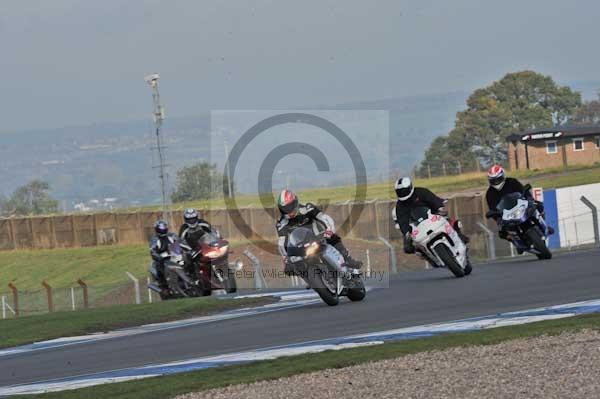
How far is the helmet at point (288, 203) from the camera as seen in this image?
18.0 meters

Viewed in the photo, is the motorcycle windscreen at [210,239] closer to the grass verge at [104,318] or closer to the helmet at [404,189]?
the grass verge at [104,318]

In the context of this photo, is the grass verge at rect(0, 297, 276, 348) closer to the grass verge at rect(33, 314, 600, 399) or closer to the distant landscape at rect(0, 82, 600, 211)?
the grass verge at rect(33, 314, 600, 399)

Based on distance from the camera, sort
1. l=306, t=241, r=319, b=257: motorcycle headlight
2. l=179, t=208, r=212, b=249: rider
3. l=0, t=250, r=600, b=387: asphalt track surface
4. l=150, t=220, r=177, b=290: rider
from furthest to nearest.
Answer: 1. l=150, t=220, r=177, b=290: rider
2. l=179, t=208, r=212, b=249: rider
3. l=306, t=241, r=319, b=257: motorcycle headlight
4. l=0, t=250, r=600, b=387: asphalt track surface

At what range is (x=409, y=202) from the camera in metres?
21.2

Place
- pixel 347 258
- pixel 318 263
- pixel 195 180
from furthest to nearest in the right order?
pixel 195 180 < pixel 347 258 < pixel 318 263

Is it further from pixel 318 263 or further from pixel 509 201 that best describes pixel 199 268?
pixel 318 263

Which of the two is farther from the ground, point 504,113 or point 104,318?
point 504,113

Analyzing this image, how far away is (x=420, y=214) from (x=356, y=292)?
8.30 ft

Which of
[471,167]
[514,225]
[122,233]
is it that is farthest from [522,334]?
[471,167]

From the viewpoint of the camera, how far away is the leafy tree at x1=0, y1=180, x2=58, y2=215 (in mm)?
118125

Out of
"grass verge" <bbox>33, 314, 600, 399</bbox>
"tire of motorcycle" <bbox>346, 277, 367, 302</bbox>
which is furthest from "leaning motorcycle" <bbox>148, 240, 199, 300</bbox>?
"grass verge" <bbox>33, 314, 600, 399</bbox>

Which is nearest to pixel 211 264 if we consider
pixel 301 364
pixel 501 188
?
pixel 501 188

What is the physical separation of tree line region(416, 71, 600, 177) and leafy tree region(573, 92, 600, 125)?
8.1 inches

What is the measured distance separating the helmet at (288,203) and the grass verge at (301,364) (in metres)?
5.23
